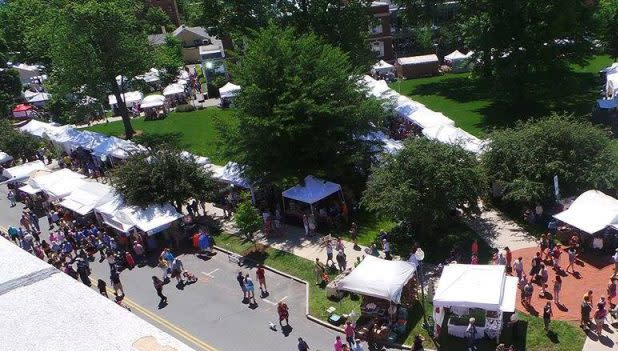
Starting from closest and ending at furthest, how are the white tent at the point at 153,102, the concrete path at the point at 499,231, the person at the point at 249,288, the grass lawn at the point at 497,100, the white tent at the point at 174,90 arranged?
the person at the point at 249,288 < the concrete path at the point at 499,231 < the grass lawn at the point at 497,100 < the white tent at the point at 153,102 < the white tent at the point at 174,90

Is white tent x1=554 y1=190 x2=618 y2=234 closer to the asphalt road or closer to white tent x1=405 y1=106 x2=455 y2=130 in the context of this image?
the asphalt road

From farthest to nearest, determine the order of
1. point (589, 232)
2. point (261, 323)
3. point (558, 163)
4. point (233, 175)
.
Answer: point (233, 175) < point (558, 163) < point (589, 232) < point (261, 323)

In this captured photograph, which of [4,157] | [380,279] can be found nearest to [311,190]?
[380,279]

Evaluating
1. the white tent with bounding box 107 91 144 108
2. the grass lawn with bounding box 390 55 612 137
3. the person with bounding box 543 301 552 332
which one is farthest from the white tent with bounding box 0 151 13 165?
the person with bounding box 543 301 552 332

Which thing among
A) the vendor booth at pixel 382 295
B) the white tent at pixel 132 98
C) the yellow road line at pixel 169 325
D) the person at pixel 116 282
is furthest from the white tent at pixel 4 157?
the vendor booth at pixel 382 295

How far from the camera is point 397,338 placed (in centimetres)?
1622

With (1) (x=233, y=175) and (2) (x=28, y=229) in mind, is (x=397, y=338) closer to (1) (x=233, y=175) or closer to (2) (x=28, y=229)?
(1) (x=233, y=175)

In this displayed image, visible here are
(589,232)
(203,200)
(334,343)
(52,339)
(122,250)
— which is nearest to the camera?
(52,339)

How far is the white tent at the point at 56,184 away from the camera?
94.0 ft

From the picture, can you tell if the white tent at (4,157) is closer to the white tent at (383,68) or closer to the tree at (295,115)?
the tree at (295,115)

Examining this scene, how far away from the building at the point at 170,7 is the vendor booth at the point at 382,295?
90.2 m

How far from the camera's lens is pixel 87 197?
88.5 feet

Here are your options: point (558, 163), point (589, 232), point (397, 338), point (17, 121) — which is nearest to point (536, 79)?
point (558, 163)

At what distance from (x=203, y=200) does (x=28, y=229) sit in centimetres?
922
